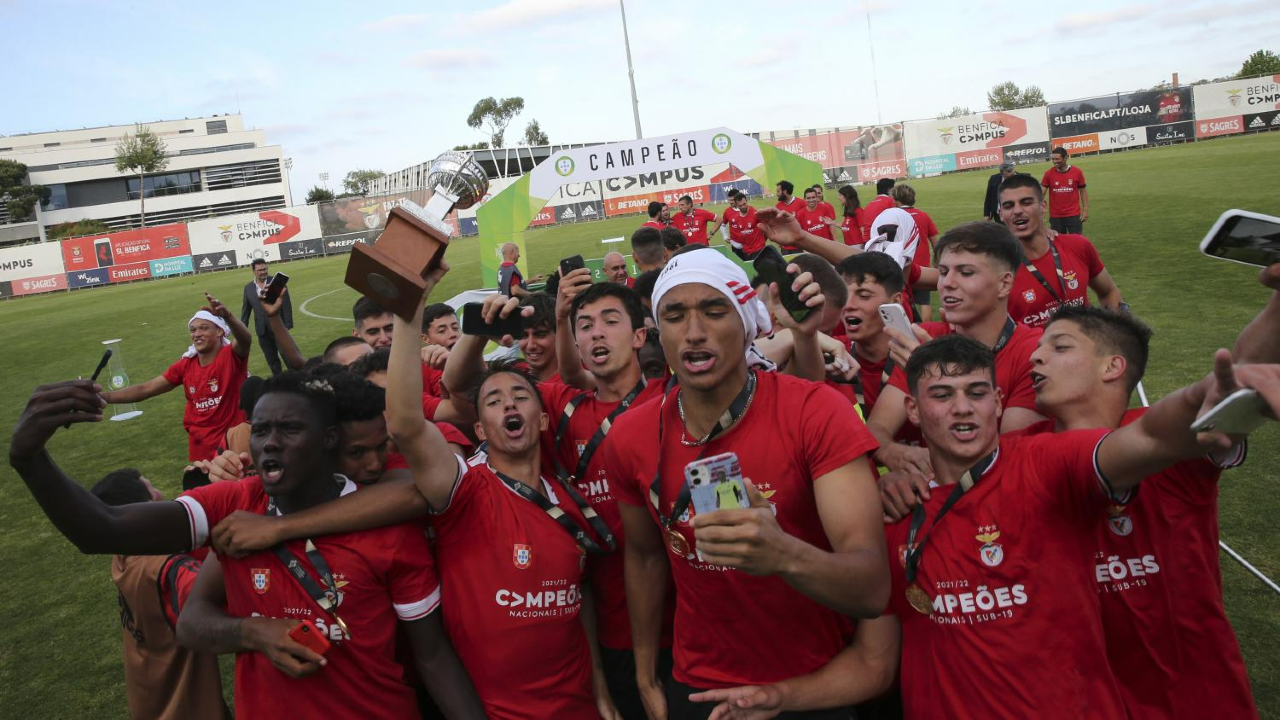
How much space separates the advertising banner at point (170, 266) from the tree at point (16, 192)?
35697 mm

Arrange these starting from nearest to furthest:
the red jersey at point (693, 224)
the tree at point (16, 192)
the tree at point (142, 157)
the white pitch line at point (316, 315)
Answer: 1. the red jersey at point (693, 224)
2. the white pitch line at point (316, 315)
3. the tree at point (16, 192)
4. the tree at point (142, 157)

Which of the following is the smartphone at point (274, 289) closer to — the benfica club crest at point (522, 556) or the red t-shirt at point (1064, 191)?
the benfica club crest at point (522, 556)

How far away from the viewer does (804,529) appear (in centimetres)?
258

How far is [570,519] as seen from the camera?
138 inches

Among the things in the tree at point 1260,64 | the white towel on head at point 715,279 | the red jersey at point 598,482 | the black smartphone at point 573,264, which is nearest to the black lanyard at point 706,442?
the white towel on head at point 715,279

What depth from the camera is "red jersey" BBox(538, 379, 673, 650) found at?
3658 mm

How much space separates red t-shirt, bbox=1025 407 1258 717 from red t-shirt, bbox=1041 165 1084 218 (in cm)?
1616

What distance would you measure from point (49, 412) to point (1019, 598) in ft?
10.6

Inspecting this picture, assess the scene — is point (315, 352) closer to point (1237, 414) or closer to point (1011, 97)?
point (1237, 414)

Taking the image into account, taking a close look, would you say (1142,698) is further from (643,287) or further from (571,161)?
(571,161)

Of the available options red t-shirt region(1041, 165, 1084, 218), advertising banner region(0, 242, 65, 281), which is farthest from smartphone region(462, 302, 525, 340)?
advertising banner region(0, 242, 65, 281)

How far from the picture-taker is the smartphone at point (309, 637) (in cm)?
290

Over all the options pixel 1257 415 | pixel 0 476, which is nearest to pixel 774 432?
pixel 1257 415

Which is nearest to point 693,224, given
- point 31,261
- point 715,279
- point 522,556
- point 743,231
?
point 743,231
